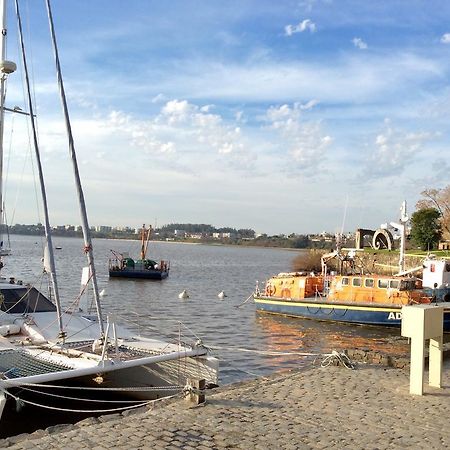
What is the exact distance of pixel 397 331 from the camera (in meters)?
29.0

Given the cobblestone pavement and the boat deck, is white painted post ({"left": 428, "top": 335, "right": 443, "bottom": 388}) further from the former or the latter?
the boat deck

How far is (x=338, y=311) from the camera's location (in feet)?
101

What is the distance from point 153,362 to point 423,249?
62818 millimetres

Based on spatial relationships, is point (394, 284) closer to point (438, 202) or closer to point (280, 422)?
point (280, 422)

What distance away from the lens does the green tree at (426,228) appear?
222 feet

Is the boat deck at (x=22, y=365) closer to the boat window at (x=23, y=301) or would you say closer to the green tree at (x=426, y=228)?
the boat window at (x=23, y=301)

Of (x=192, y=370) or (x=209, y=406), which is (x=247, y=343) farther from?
(x=209, y=406)

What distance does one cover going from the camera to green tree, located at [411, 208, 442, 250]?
6769 cm

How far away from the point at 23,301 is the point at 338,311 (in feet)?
61.1

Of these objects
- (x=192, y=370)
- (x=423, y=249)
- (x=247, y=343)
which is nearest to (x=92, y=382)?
(x=192, y=370)

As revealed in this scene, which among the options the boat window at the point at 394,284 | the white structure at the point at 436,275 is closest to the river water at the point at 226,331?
the boat window at the point at 394,284

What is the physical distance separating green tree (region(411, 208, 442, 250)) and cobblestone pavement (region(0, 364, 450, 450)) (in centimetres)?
5915

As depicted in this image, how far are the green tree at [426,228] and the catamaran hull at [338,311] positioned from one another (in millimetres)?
39322

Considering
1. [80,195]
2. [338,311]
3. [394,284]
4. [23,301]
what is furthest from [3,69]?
[394,284]
